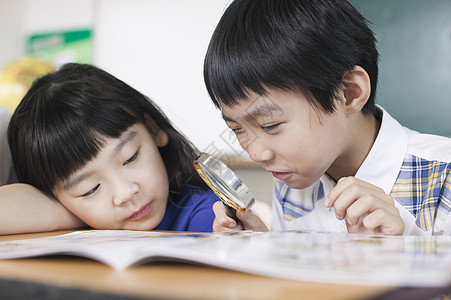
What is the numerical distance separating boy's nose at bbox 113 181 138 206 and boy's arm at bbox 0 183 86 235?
13 centimetres

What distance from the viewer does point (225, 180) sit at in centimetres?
65

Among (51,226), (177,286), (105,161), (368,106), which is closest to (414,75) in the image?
(368,106)

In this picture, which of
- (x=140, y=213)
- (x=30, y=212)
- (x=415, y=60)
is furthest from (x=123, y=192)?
(x=415, y=60)

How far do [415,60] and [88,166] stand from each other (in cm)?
145

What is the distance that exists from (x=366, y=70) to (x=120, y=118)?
1.75 feet

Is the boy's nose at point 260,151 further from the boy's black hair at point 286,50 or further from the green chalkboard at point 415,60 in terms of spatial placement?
the green chalkboard at point 415,60

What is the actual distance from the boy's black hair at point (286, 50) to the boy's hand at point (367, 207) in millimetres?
213

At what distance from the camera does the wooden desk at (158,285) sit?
265 millimetres

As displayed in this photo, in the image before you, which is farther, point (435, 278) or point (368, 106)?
point (368, 106)

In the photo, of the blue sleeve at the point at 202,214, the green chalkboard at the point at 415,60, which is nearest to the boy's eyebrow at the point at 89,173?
the blue sleeve at the point at 202,214

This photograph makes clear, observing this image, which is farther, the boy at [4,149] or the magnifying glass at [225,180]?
the boy at [4,149]

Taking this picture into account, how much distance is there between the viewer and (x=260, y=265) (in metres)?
0.31

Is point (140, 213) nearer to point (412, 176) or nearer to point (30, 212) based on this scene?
point (30, 212)

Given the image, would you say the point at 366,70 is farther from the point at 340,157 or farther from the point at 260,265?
the point at 260,265
